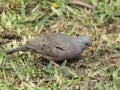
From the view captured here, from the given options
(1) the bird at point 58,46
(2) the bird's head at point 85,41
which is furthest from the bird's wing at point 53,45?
Result: (2) the bird's head at point 85,41

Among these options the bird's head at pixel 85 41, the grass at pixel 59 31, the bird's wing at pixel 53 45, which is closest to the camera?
the grass at pixel 59 31

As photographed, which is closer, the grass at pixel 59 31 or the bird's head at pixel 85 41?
the grass at pixel 59 31

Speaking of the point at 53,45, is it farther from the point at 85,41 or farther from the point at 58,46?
the point at 85,41

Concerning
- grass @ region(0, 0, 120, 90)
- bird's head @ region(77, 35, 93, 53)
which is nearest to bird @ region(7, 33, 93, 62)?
bird's head @ region(77, 35, 93, 53)

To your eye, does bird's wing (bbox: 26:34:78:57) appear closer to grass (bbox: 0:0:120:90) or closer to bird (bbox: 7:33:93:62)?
bird (bbox: 7:33:93:62)

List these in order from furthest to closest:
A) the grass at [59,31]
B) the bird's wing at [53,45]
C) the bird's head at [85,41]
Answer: the bird's head at [85,41] < the bird's wing at [53,45] < the grass at [59,31]

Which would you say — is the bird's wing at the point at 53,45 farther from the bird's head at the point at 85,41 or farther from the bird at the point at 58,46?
the bird's head at the point at 85,41

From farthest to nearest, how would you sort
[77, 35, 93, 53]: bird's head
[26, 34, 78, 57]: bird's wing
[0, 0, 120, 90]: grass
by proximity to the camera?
1. [77, 35, 93, 53]: bird's head
2. [26, 34, 78, 57]: bird's wing
3. [0, 0, 120, 90]: grass
